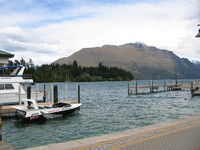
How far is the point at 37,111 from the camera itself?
20703 mm

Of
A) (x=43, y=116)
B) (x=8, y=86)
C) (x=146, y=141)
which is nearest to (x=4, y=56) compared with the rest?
(x=43, y=116)

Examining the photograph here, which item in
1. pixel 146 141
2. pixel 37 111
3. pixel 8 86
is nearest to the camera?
pixel 146 141

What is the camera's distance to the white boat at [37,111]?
796 inches

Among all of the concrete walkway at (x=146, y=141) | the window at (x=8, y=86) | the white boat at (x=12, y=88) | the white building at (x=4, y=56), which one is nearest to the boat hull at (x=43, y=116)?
the white building at (x=4, y=56)

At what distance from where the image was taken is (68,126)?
19.5 metres

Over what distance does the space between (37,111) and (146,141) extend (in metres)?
14.3

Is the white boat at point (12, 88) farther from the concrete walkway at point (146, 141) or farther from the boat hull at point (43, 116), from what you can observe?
the concrete walkway at point (146, 141)

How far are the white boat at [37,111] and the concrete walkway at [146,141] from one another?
1228 centimetres

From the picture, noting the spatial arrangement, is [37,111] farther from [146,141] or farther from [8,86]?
[146,141]

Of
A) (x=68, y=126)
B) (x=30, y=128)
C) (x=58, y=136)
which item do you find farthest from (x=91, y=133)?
(x=30, y=128)

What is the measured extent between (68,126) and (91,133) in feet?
13.1

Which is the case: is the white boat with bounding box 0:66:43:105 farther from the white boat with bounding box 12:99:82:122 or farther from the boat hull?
the boat hull

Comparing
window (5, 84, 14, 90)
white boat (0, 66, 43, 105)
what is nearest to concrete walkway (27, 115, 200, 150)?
white boat (0, 66, 43, 105)

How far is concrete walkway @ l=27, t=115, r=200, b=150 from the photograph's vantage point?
8.20 m
